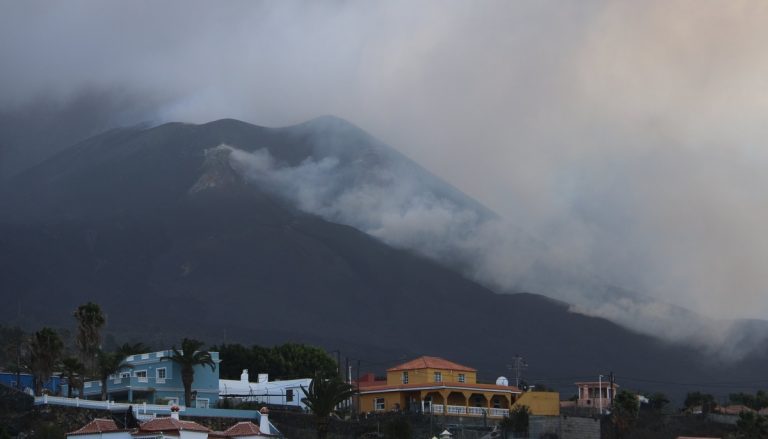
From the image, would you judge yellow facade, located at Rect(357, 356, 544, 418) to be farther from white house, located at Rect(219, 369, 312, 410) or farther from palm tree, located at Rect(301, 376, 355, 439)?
palm tree, located at Rect(301, 376, 355, 439)

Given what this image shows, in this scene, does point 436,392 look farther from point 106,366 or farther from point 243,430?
point 243,430

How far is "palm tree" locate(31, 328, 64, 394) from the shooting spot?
296ft

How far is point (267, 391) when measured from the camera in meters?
117

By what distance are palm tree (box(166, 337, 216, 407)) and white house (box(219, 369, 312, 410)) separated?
11064 mm

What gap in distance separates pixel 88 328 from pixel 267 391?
2494 centimetres

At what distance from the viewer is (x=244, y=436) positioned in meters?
78.2

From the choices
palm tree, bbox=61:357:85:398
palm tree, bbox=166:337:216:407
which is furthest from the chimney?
palm tree, bbox=61:357:85:398

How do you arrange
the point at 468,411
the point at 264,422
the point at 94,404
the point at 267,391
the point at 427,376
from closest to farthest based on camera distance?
the point at 94,404 → the point at 264,422 → the point at 468,411 → the point at 427,376 → the point at 267,391

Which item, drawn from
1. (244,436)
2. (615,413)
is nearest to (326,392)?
(244,436)

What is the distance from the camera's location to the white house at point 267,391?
4464 inches

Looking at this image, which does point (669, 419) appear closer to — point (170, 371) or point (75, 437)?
point (170, 371)

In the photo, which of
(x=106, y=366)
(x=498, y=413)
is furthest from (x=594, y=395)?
(x=106, y=366)

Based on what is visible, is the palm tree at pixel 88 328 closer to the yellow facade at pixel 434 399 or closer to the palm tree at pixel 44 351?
the palm tree at pixel 44 351

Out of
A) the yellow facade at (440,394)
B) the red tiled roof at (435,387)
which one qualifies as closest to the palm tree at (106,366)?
the yellow facade at (440,394)
